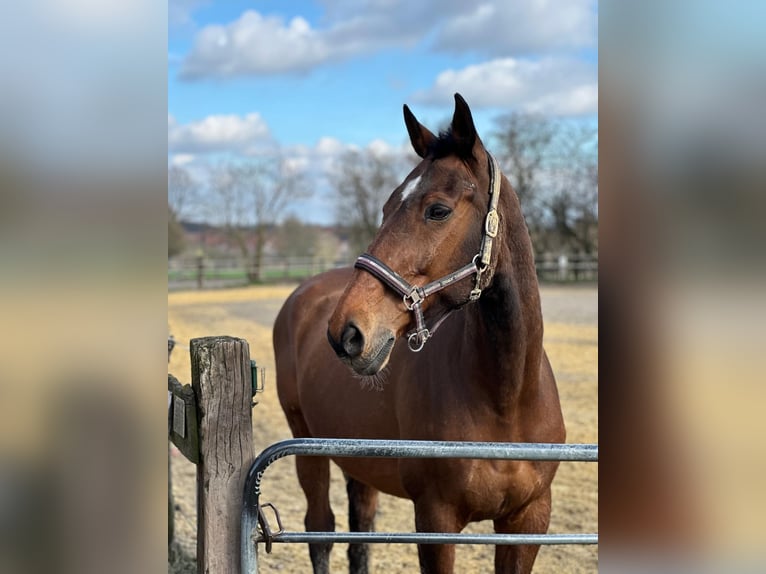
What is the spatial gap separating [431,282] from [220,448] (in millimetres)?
792

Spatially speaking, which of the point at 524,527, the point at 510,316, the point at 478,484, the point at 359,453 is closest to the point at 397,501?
the point at 524,527

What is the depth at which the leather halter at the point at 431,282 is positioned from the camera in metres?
1.93

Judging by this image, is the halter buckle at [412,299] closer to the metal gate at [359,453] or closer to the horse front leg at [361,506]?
the metal gate at [359,453]

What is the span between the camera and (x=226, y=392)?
5.41ft

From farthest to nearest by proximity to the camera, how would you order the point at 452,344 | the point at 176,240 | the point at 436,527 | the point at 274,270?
1. the point at 274,270
2. the point at 176,240
3. the point at 452,344
4. the point at 436,527

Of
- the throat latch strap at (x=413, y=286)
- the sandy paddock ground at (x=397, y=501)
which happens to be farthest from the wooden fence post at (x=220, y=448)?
the sandy paddock ground at (x=397, y=501)

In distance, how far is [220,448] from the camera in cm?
164

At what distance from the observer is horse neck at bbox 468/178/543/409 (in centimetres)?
226

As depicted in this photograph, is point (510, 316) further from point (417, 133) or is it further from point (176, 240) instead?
point (176, 240)
